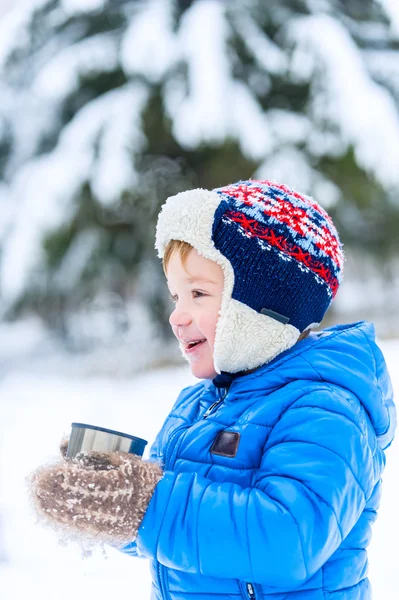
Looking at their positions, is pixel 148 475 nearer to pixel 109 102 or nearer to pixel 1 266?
pixel 1 266

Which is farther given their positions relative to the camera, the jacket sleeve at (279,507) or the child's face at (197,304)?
the child's face at (197,304)

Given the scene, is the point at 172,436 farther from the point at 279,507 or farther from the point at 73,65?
the point at 73,65

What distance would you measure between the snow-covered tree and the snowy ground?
41cm

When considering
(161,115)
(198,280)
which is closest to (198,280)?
(198,280)

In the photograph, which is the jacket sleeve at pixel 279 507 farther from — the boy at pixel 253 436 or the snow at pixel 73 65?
the snow at pixel 73 65

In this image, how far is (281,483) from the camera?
32.8 inches

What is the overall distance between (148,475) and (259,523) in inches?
6.8

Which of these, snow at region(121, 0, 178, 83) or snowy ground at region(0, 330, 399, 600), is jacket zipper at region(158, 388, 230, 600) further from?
snow at region(121, 0, 178, 83)

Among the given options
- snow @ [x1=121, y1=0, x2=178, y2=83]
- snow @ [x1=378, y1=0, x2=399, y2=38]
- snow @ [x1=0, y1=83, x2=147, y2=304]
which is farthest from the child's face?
snow @ [x1=378, y1=0, x2=399, y2=38]

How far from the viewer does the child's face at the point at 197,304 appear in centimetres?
106

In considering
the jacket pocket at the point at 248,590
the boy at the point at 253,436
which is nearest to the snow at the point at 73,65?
the boy at the point at 253,436

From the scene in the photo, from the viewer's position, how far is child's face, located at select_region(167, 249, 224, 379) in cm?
106

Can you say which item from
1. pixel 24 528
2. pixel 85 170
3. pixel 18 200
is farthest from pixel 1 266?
pixel 24 528

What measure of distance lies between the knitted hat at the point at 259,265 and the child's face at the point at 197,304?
0.02m
